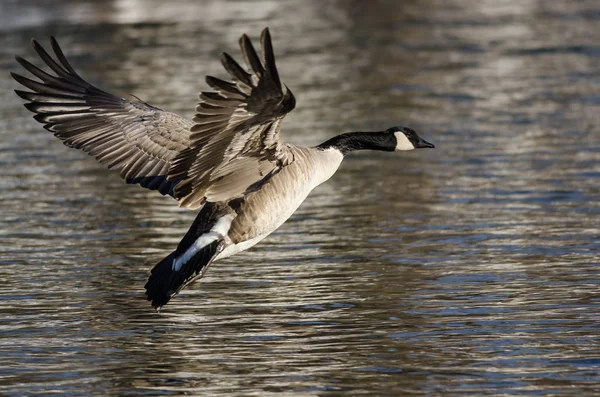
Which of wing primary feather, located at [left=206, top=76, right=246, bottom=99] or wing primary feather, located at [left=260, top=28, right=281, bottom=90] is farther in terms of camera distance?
wing primary feather, located at [left=206, top=76, right=246, bottom=99]

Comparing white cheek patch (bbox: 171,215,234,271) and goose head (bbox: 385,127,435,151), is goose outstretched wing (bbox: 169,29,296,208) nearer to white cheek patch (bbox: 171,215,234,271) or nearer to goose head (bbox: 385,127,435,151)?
white cheek patch (bbox: 171,215,234,271)

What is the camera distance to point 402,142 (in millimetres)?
9242

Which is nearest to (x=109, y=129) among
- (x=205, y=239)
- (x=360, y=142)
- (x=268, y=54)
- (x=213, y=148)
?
(x=205, y=239)

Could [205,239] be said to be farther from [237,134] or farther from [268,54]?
[268,54]

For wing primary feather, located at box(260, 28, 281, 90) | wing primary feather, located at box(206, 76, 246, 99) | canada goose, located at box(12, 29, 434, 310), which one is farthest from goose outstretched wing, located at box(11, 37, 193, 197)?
wing primary feather, located at box(260, 28, 281, 90)

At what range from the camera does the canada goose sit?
6.94m

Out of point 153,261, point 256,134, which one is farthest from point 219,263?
point 256,134

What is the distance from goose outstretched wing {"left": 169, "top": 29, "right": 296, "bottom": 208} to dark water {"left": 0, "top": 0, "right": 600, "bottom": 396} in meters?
0.89

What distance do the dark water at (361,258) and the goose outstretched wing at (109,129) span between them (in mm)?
890

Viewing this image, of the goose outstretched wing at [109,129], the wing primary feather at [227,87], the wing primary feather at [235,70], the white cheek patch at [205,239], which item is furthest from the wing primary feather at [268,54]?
the goose outstretched wing at [109,129]

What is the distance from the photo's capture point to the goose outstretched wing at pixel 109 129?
895 centimetres

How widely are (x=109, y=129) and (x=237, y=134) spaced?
2.07 m

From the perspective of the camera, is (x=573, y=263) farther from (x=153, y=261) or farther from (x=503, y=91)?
(x=503, y=91)

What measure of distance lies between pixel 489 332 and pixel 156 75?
44.0 feet
